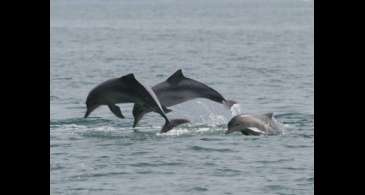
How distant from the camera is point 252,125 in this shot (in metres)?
19.0

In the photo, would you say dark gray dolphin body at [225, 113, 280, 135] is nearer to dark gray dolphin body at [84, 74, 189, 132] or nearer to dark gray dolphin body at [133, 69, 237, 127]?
dark gray dolphin body at [84, 74, 189, 132]

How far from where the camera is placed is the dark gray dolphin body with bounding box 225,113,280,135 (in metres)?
19.0

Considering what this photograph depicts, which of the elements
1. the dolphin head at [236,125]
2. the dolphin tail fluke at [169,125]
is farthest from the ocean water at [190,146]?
the dolphin tail fluke at [169,125]

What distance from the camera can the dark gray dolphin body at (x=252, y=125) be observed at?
19.0 m

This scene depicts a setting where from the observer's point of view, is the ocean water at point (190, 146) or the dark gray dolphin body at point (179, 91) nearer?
the ocean water at point (190, 146)

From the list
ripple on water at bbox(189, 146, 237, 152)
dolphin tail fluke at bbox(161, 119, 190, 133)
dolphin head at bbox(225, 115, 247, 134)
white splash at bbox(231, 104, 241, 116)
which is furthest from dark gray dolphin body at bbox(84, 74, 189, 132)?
ripple on water at bbox(189, 146, 237, 152)

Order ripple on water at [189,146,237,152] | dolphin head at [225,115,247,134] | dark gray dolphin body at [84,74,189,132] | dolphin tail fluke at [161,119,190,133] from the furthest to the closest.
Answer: dark gray dolphin body at [84,74,189,132]
dolphin tail fluke at [161,119,190,133]
dolphin head at [225,115,247,134]
ripple on water at [189,146,237,152]

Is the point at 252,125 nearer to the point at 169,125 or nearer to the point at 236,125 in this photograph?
the point at 236,125

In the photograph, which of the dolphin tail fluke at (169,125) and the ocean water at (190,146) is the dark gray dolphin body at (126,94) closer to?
the dolphin tail fluke at (169,125)

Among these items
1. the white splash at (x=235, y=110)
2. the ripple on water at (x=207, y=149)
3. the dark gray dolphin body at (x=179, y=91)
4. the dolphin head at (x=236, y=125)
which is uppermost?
the dark gray dolphin body at (x=179, y=91)

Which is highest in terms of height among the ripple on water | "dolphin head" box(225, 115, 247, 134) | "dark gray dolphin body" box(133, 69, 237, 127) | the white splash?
"dark gray dolphin body" box(133, 69, 237, 127)

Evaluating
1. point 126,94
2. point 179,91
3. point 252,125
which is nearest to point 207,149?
point 252,125
